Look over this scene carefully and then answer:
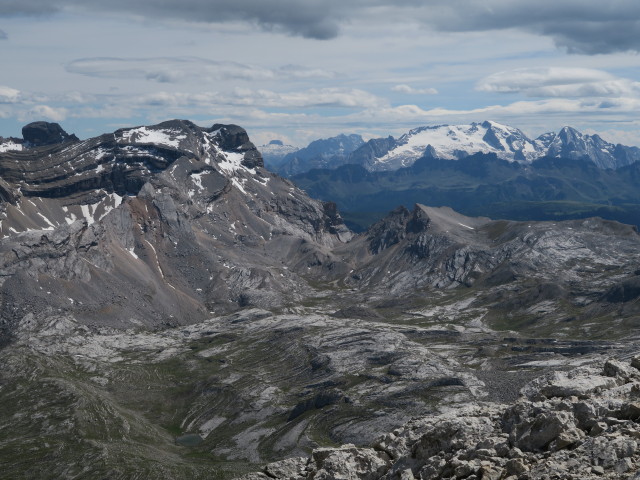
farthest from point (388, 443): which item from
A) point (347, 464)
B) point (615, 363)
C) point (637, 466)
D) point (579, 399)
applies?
point (637, 466)

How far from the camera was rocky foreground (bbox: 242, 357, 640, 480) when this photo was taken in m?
47.9

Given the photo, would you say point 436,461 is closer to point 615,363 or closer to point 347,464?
point 347,464

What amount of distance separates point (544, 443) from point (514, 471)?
16.6 feet

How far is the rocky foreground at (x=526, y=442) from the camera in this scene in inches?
1885

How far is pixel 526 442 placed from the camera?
176 ft

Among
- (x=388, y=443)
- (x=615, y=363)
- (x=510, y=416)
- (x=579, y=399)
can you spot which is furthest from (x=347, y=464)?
(x=615, y=363)

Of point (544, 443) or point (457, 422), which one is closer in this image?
point (544, 443)

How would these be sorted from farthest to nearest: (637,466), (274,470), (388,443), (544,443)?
(274,470) → (388,443) → (544,443) → (637,466)

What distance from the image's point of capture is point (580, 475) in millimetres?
45781

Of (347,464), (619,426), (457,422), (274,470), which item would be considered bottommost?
(274,470)

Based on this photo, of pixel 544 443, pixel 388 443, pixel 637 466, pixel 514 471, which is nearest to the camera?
pixel 637 466

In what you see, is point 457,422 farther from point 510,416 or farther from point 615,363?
point 615,363

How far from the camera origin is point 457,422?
203 feet

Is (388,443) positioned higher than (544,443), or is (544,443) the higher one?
(544,443)
